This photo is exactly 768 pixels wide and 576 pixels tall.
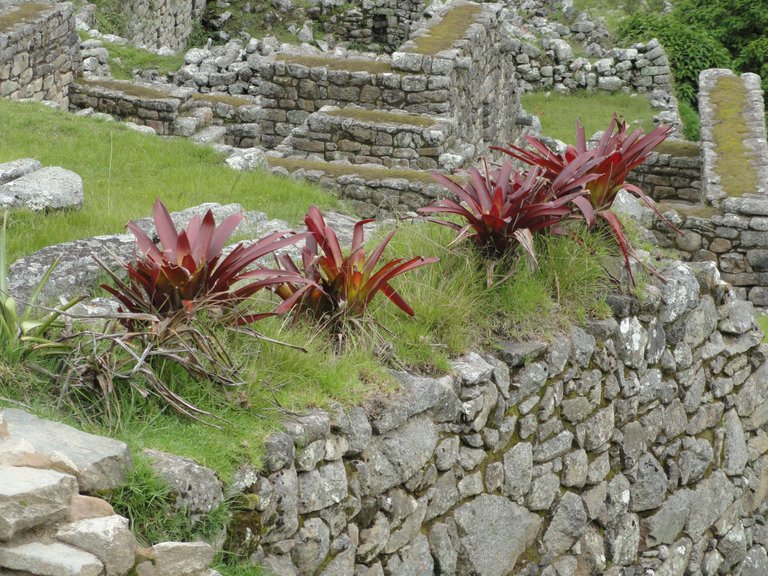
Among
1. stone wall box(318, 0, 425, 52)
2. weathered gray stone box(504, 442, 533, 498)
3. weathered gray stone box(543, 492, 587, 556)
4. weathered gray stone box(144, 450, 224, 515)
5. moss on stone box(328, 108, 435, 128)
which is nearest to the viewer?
weathered gray stone box(144, 450, 224, 515)

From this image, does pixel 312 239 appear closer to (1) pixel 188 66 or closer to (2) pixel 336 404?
(2) pixel 336 404

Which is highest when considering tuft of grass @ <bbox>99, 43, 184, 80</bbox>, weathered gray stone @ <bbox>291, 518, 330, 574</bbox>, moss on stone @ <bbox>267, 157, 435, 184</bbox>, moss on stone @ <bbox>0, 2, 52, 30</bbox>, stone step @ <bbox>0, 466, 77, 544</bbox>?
stone step @ <bbox>0, 466, 77, 544</bbox>

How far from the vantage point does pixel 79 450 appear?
382 centimetres

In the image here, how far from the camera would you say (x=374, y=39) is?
22.8 metres

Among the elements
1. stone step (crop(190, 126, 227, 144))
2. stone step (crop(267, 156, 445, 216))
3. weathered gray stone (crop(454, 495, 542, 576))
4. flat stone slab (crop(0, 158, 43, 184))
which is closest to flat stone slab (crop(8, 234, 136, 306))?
flat stone slab (crop(0, 158, 43, 184))

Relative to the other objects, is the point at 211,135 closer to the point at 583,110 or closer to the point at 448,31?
the point at 448,31

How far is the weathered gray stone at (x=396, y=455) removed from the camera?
4.88 metres

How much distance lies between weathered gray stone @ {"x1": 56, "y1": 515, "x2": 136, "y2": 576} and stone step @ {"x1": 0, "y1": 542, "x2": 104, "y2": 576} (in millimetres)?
69

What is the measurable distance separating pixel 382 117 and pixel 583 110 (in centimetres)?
833

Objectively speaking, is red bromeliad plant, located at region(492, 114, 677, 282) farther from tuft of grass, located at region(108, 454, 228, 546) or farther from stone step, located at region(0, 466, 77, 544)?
stone step, located at region(0, 466, 77, 544)

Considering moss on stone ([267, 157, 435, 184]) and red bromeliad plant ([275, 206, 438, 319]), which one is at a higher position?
red bromeliad plant ([275, 206, 438, 319])

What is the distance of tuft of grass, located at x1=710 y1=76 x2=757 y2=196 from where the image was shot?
12.3 m

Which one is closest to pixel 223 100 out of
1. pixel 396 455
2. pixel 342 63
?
pixel 342 63

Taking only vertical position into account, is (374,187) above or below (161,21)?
above
